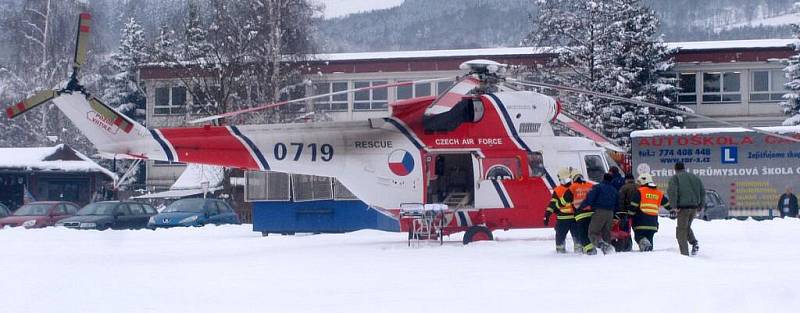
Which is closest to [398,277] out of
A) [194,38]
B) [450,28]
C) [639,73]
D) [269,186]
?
[269,186]

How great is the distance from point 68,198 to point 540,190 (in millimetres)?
38995

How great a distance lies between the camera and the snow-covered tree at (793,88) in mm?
49312

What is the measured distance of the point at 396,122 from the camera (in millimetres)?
20156

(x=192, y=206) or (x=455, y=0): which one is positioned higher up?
(x=455, y=0)

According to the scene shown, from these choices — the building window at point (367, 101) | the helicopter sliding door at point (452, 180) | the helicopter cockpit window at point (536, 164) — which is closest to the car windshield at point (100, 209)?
the helicopter sliding door at point (452, 180)

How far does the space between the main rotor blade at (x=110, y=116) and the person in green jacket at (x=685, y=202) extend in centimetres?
958

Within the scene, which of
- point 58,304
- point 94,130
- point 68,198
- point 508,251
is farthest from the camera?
point 68,198

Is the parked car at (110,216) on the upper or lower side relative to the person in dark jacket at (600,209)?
lower

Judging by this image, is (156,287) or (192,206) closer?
(156,287)

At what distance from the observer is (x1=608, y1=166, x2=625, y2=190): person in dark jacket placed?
19353 millimetres

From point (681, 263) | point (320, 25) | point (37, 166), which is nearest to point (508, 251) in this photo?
point (681, 263)

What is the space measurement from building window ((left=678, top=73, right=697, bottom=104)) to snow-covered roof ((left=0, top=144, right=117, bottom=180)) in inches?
1146

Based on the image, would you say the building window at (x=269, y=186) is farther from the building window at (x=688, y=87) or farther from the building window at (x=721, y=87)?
the building window at (x=721, y=87)

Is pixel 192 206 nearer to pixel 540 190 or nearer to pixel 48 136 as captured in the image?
pixel 540 190
